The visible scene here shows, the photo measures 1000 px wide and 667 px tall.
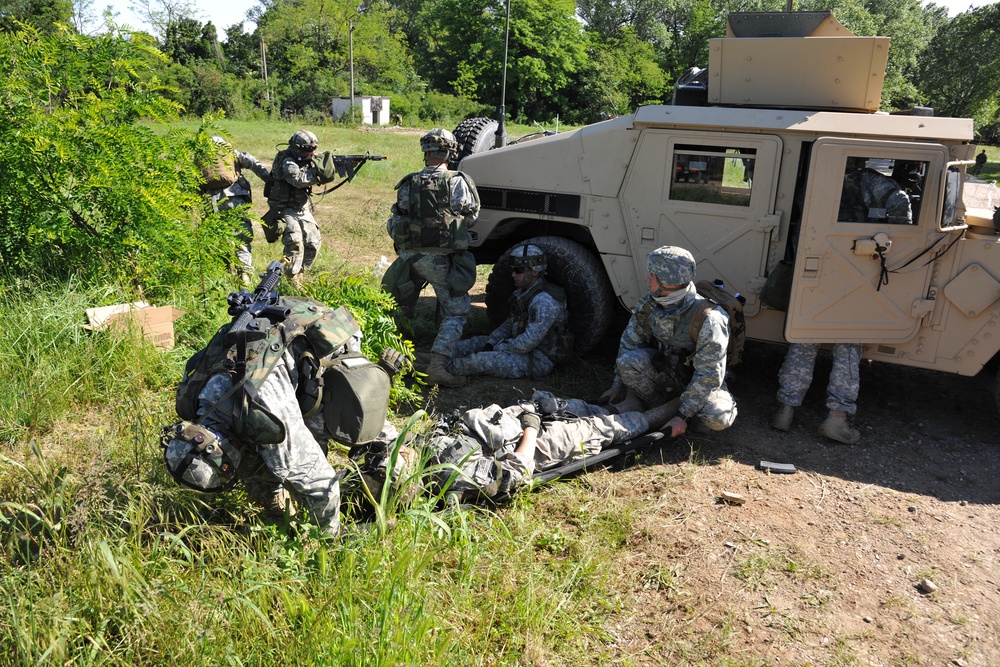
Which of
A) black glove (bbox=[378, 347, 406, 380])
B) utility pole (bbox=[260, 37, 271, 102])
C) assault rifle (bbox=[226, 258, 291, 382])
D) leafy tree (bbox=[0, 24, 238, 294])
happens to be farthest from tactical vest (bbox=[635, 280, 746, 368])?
utility pole (bbox=[260, 37, 271, 102])

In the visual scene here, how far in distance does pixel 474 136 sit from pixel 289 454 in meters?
4.30

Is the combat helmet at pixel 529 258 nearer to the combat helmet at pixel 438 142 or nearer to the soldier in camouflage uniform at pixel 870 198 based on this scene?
the combat helmet at pixel 438 142

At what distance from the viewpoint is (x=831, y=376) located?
4.82m

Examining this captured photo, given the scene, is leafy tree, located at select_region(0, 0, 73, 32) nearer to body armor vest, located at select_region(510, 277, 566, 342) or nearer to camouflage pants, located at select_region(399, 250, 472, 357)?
camouflage pants, located at select_region(399, 250, 472, 357)

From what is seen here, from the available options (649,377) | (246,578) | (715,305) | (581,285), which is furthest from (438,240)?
(246,578)

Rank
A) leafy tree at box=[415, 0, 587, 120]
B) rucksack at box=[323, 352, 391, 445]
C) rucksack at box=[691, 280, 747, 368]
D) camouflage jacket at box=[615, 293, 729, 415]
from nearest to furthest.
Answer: rucksack at box=[323, 352, 391, 445] < camouflage jacket at box=[615, 293, 729, 415] < rucksack at box=[691, 280, 747, 368] < leafy tree at box=[415, 0, 587, 120]

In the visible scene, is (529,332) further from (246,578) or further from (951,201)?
(246,578)

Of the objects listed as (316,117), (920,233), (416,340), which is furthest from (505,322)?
(316,117)

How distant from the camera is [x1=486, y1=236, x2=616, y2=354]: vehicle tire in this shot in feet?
18.0

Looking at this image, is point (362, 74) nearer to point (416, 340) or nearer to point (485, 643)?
point (416, 340)

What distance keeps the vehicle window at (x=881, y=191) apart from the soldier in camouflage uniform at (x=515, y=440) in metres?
1.64

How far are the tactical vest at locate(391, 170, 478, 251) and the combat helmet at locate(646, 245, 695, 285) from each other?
1.63 metres

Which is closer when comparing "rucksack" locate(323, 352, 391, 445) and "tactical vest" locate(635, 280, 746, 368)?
"rucksack" locate(323, 352, 391, 445)

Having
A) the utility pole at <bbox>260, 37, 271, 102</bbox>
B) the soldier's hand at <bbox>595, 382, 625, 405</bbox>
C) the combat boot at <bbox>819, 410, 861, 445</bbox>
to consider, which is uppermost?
the utility pole at <bbox>260, 37, 271, 102</bbox>
